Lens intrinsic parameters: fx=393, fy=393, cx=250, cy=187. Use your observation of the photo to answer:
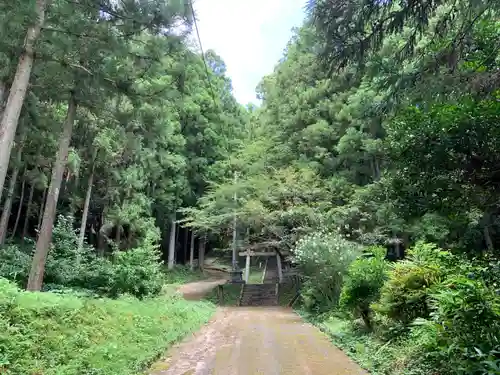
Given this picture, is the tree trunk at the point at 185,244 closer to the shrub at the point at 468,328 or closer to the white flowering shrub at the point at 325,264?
the white flowering shrub at the point at 325,264

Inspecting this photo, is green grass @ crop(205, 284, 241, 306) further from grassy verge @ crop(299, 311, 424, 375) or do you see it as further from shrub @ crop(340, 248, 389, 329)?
shrub @ crop(340, 248, 389, 329)

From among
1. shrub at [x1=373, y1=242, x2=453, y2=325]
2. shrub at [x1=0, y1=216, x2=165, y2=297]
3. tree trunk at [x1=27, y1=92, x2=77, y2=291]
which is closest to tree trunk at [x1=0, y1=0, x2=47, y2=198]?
tree trunk at [x1=27, y1=92, x2=77, y2=291]

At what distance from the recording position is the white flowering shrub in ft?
38.5

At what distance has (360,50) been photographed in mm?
4492

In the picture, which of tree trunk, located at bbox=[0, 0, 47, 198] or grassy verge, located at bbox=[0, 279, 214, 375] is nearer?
grassy verge, located at bbox=[0, 279, 214, 375]

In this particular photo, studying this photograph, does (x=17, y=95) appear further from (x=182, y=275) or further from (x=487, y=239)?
(x=182, y=275)

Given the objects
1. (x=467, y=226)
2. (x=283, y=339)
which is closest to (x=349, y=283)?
(x=283, y=339)

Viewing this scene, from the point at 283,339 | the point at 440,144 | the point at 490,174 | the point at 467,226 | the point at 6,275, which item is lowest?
the point at 283,339

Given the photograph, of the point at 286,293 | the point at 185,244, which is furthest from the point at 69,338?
the point at 185,244

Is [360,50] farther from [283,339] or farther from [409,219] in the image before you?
[283,339]

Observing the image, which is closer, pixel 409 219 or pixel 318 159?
pixel 409 219

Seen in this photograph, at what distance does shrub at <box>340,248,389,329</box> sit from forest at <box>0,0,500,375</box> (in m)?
0.04

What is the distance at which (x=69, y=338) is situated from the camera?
17.0ft

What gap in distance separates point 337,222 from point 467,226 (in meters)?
9.98
